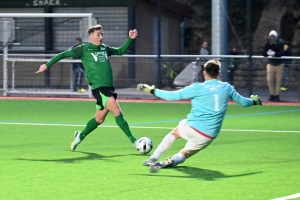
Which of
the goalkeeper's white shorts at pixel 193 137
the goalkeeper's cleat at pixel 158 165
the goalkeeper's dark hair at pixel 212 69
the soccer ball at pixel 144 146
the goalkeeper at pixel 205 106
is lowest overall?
the goalkeeper's cleat at pixel 158 165

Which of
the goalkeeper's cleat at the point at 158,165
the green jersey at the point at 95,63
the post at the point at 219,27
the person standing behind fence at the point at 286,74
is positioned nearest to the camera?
the goalkeeper's cleat at the point at 158,165

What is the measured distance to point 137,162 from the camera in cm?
1065

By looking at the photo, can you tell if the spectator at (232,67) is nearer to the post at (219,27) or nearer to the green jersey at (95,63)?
the post at (219,27)

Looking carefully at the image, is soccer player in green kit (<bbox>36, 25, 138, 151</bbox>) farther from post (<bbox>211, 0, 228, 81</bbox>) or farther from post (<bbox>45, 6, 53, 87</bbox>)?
post (<bbox>45, 6, 53, 87</bbox>)

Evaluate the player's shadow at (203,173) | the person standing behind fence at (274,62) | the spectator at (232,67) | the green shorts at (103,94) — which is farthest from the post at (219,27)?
the player's shadow at (203,173)

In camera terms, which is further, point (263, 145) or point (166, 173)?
point (263, 145)

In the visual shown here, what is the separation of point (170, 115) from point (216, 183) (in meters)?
8.87

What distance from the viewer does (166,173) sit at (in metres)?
9.61

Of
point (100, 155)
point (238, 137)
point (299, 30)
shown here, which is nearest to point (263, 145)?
point (238, 137)

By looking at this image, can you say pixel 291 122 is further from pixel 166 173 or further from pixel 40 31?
pixel 40 31

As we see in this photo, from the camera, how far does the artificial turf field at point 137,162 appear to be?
27.8 ft

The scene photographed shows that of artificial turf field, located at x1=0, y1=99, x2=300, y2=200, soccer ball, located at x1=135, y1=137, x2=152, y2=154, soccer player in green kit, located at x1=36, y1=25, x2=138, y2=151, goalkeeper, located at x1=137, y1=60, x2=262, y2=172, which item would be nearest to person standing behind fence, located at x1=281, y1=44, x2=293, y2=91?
artificial turf field, located at x1=0, y1=99, x2=300, y2=200

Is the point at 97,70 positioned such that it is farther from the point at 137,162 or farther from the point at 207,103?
the point at 207,103

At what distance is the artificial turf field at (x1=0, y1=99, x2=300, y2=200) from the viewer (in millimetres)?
8477
